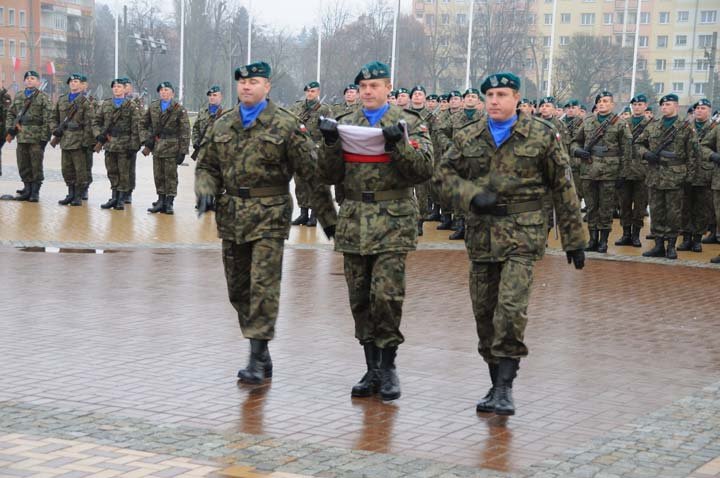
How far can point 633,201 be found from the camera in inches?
704

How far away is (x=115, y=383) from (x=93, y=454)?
1702 millimetres

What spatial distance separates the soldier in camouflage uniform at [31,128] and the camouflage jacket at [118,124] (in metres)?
0.96

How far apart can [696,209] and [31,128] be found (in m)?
11.0

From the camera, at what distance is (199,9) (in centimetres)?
5450

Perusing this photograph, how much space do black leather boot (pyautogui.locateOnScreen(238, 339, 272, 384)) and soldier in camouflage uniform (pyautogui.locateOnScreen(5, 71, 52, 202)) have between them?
13.4m

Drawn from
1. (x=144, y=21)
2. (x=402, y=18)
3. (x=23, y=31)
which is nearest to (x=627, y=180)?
(x=402, y=18)

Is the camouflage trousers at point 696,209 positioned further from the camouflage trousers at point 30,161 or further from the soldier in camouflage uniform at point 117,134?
the camouflage trousers at point 30,161

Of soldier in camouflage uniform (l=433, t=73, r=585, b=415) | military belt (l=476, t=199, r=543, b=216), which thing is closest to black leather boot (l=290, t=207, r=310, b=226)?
soldier in camouflage uniform (l=433, t=73, r=585, b=415)

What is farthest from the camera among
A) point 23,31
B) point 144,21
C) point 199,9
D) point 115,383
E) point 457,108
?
point 23,31

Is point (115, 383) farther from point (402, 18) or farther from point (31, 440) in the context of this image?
point (402, 18)

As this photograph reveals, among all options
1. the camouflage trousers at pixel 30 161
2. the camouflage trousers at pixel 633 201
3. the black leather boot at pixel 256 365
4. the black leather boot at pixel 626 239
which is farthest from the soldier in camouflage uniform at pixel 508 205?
the camouflage trousers at pixel 30 161

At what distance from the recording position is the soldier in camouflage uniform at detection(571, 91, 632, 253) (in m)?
16.8

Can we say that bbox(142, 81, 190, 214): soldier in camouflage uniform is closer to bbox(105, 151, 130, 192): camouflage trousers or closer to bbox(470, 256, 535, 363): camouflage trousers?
bbox(105, 151, 130, 192): camouflage trousers

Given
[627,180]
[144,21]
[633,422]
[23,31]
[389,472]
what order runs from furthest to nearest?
[23,31] < [144,21] < [627,180] < [633,422] < [389,472]
